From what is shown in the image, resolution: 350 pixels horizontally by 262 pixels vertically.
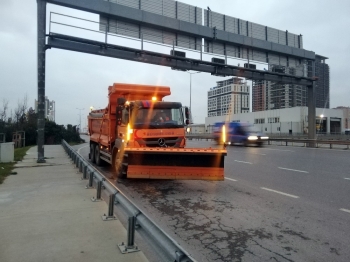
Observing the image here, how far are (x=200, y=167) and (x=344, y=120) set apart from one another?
264 ft

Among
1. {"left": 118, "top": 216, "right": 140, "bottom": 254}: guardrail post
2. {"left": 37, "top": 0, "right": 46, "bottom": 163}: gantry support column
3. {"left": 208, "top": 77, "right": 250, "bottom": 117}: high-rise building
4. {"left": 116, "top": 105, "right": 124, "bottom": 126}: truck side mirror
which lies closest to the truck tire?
{"left": 116, "top": 105, "right": 124, "bottom": 126}: truck side mirror

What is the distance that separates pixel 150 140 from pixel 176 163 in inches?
54.6

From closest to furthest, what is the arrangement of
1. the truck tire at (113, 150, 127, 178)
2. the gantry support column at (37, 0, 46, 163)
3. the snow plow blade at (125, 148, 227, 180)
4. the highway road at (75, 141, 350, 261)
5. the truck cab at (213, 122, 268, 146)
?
the highway road at (75, 141, 350, 261) → the snow plow blade at (125, 148, 227, 180) → the truck tire at (113, 150, 127, 178) → the gantry support column at (37, 0, 46, 163) → the truck cab at (213, 122, 268, 146)

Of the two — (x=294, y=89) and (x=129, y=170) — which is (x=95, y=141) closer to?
(x=129, y=170)

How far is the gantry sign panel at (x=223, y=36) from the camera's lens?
19.7 m

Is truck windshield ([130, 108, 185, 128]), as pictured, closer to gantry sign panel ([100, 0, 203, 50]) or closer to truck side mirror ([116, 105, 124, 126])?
truck side mirror ([116, 105, 124, 126])

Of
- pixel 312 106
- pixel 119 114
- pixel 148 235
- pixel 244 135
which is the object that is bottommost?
pixel 148 235

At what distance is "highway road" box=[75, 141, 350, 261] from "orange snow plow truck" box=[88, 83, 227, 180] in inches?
Result: 21.4

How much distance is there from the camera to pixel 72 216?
19.2 ft

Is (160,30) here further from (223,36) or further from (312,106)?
(312,106)

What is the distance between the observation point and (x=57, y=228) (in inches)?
204

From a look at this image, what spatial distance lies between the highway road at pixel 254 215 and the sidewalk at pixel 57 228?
1019 mm

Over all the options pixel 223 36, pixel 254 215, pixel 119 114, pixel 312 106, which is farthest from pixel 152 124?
pixel 312 106

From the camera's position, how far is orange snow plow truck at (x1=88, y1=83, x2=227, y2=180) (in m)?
8.70
